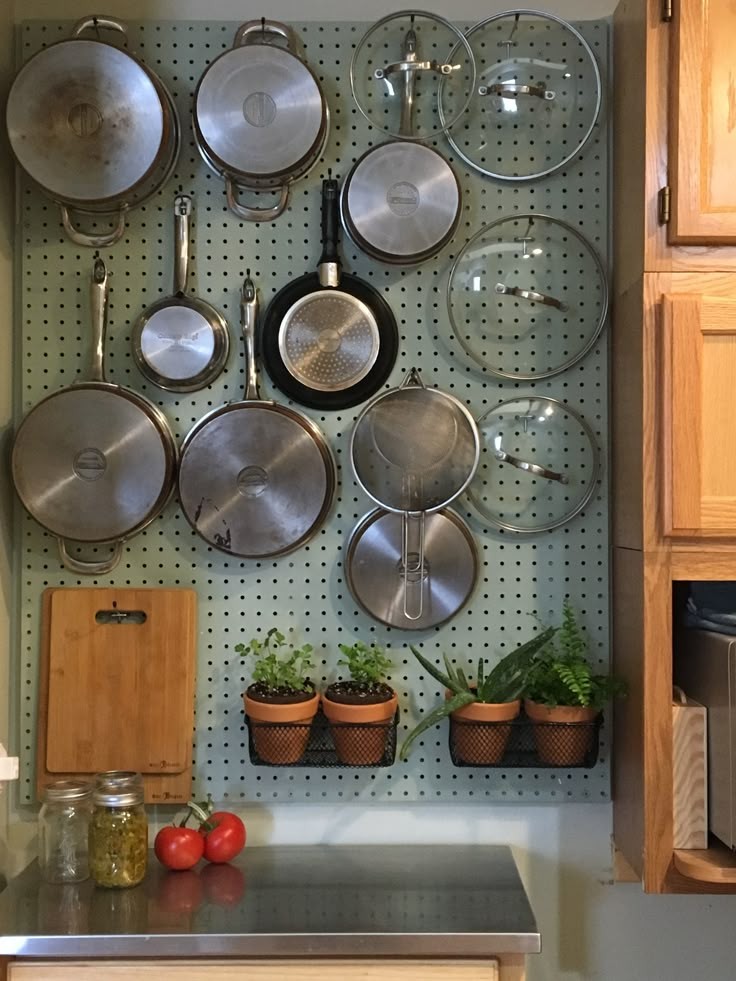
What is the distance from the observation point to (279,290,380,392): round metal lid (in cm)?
166

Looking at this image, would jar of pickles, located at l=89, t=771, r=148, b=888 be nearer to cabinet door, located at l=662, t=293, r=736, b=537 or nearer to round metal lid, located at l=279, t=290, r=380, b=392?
round metal lid, located at l=279, t=290, r=380, b=392

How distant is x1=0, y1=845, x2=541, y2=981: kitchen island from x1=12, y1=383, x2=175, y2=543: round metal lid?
57 centimetres

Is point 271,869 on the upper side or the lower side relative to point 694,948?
upper

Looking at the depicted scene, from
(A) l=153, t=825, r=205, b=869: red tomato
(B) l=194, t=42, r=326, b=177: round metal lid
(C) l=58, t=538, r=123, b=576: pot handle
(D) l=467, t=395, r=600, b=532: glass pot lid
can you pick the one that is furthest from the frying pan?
(A) l=153, t=825, r=205, b=869: red tomato

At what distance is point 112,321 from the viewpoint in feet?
5.64

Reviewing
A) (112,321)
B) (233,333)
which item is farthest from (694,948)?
(112,321)

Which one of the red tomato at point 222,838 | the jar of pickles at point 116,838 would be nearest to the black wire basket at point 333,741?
the red tomato at point 222,838

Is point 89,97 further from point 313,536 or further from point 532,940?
point 532,940

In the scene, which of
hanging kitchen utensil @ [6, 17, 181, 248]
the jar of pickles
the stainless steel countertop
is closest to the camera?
the stainless steel countertop

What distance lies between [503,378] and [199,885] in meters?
0.95

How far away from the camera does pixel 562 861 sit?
5.55ft

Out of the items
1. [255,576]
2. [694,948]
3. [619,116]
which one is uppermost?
[619,116]

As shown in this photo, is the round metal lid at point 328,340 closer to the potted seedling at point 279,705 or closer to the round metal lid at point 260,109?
the round metal lid at point 260,109

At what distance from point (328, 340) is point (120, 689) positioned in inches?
27.1
